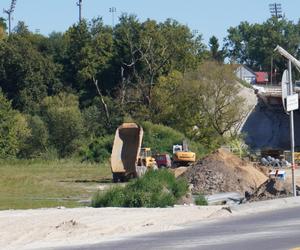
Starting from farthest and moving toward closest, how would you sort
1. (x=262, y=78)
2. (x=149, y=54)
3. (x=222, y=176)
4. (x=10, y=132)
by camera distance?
1. (x=262, y=78)
2. (x=149, y=54)
3. (x=10, y=132)
4. (x=222, y=176)

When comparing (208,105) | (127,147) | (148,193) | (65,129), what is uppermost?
(208,105)

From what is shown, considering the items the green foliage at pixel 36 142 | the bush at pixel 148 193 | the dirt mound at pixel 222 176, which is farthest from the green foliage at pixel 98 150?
the bush at pixel 148 193

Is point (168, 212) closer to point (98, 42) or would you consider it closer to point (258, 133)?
point (258, 133)

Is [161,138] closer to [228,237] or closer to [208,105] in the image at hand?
[208,105]

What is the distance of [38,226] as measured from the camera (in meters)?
20.3

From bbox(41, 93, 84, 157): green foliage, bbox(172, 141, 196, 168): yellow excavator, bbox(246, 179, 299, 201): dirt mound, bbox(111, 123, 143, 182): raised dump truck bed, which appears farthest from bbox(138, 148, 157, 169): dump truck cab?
bbox(41, 93, 84, 157): green foliage

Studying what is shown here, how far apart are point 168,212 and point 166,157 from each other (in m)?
38.2

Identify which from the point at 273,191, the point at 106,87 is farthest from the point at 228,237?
the point at 106,87

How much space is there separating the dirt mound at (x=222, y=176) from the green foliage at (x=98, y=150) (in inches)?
1185

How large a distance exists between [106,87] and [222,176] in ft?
199

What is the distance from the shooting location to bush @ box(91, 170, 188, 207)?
26.4 metres

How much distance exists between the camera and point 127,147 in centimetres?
5634

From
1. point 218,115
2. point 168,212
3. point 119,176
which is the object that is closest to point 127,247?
point 168,212

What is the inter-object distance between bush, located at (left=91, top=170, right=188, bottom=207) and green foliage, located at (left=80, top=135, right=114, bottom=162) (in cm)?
4549
